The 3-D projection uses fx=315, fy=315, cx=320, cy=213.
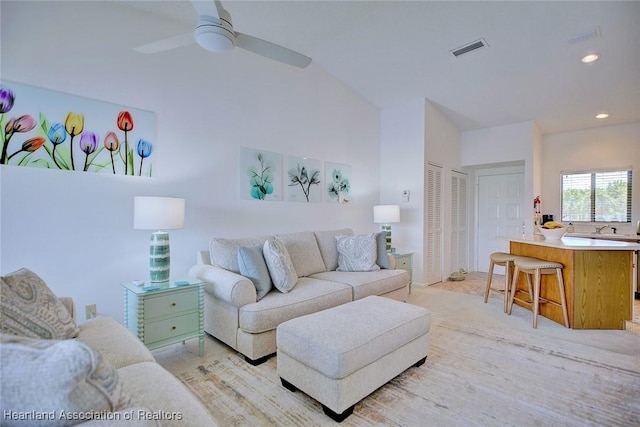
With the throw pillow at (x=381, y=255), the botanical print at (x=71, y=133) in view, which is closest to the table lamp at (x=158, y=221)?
the botanical print at (x=71, y=133)

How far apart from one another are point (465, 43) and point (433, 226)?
8.60 feet

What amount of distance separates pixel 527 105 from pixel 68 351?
557 cm

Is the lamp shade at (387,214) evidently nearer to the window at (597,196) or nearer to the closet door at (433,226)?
the closet door at (433,226)

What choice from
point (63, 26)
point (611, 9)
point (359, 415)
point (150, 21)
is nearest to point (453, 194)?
point (611, 9)

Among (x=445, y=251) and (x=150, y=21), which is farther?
(x=445, y=251)

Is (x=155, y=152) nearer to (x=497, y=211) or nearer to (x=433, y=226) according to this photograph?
(x=433, y=226)

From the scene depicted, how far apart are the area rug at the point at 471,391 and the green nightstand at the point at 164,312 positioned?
0.99ft

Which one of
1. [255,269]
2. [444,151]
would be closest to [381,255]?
[255,269]

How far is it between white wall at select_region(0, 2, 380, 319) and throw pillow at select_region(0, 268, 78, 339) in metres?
1.00

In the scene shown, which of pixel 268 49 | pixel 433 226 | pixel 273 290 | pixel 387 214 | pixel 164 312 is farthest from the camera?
pixel 433 226

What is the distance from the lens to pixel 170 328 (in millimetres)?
2379

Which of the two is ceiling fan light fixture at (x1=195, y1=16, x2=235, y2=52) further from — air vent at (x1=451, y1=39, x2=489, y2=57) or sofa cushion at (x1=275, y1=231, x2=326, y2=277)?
air vent at (x1=451, y1=39, x2=489, y2=57)

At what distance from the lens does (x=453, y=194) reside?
5.63 metres

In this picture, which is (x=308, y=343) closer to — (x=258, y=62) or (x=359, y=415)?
(x=359, y=415)
